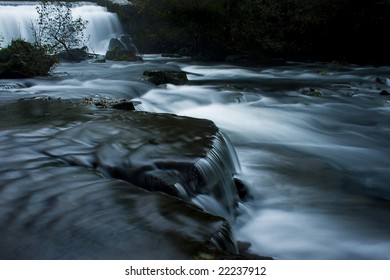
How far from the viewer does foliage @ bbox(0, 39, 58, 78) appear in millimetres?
9727

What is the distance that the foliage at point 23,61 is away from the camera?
9.73 m

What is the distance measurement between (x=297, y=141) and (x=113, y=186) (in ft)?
15.0

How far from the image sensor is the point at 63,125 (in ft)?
14.1

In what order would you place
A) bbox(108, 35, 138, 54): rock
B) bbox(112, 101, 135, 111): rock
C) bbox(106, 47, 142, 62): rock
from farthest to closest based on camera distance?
bbox(108, 35, 138, 54): rock
bbox(106, 47, 142, 62): rock
bbox(112, 101, 135, 111): rock

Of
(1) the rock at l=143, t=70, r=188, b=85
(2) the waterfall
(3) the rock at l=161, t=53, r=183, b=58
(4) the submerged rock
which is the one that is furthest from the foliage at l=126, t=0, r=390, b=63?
(4) the submerged rock

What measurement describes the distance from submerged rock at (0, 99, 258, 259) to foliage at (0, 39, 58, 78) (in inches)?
220

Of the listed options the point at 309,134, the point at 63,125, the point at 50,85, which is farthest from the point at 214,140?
the point at 50,85

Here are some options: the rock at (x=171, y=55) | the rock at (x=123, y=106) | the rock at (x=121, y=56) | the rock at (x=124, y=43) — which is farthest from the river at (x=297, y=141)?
the rock at (x=124, y=43)

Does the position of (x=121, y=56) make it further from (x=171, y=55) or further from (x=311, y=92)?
(x=311, y=92)

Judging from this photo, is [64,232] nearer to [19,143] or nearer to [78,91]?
[19,143]

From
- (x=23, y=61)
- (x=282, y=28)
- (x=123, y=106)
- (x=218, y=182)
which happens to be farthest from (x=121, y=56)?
(x=218, y=182)

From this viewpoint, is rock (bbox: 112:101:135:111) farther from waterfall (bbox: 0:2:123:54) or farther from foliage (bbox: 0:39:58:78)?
waterfall (bbox: 0:2:123:54)

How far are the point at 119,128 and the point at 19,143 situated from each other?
103 centimetres

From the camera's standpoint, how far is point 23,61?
9.94 metres
